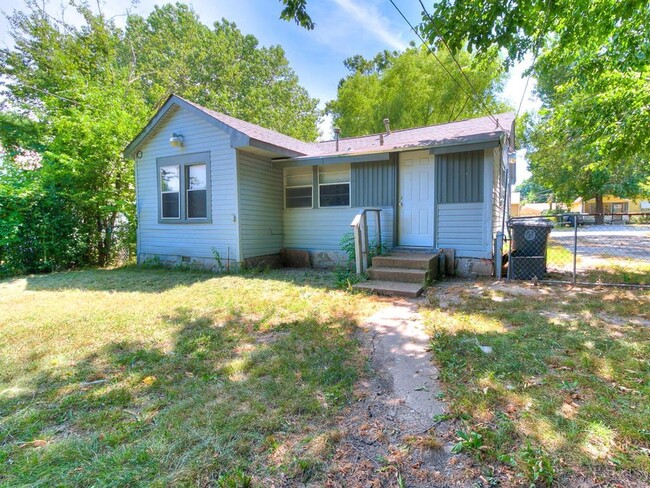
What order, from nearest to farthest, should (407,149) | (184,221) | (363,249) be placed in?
1. (363,249)
2. (407,149)
3. (184,221)

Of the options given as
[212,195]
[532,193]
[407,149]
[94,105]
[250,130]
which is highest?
[532,193]

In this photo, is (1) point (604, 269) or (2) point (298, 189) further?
(2) point (298, 189)

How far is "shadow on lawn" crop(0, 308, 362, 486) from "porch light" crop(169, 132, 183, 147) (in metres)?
5.98

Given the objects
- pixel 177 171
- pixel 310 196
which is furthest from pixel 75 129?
pixel 310 196

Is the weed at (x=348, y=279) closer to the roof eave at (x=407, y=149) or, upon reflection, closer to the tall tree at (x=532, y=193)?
the roof eave at (x=407, y=149)

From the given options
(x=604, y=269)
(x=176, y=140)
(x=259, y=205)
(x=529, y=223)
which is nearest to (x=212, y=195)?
(x=259, y=205)

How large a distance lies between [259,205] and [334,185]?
1930 millimetres

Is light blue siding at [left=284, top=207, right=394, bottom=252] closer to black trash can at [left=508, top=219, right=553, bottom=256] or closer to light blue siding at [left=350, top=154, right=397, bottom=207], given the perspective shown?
light blue siding at [left=350, top=154, right=397, bottom=207]

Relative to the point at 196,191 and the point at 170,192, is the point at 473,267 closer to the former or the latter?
the point at 196,191

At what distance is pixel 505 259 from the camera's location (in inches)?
302

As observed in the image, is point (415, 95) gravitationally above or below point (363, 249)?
above

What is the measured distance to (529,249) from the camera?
616cm

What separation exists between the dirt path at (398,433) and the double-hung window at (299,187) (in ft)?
19.3

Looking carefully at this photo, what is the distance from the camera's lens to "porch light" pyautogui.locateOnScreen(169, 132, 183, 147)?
7941 millimetres
